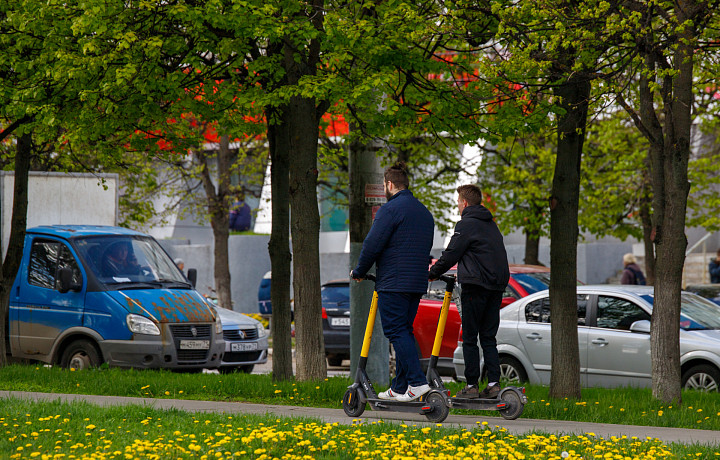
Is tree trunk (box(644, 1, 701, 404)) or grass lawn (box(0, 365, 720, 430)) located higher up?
tree trunk (box(644, 1, 701, 404))

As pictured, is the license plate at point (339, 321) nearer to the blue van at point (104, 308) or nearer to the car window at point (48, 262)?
the blue van at point (104, 308)

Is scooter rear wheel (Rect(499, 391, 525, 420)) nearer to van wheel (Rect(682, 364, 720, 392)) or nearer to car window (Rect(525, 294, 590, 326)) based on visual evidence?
van wheel (Rect(682, 364, 720, 392))

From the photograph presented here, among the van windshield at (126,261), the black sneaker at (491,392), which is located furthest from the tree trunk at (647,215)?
the black sneaker at (491,392)

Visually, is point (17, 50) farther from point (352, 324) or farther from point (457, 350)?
point (457, 350)

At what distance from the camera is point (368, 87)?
9867 mm

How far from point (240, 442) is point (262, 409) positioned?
2510 millimetres

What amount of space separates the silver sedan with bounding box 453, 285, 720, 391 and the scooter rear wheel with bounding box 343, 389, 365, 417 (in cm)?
473

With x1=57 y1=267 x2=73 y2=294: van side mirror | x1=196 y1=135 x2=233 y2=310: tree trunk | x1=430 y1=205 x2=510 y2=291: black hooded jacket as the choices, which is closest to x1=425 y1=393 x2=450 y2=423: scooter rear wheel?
x1=430 y1=205 x2=510 y2=291: black hooded jacket

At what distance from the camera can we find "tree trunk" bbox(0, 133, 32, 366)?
44.3 feet

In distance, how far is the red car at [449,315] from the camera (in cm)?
1448

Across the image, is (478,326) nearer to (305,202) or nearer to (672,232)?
(672,232)

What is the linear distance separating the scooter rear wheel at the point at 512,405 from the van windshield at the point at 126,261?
7197 mm

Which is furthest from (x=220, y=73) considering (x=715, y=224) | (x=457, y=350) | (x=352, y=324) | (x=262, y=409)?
(x=715, y=224)

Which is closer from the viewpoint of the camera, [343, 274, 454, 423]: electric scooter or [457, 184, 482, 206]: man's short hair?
[343, 274, 454, 423]: electric scooter
